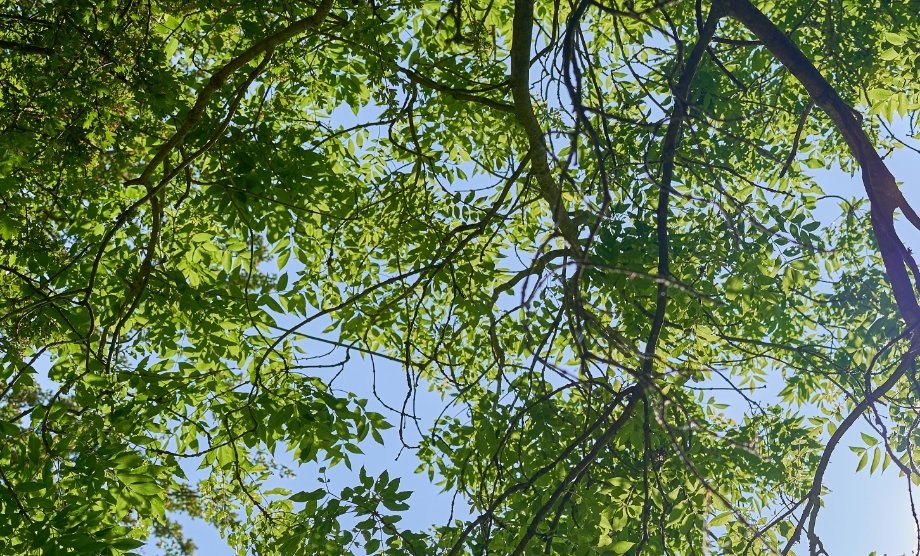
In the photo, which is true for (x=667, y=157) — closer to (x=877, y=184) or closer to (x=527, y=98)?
(x=877, y=184)

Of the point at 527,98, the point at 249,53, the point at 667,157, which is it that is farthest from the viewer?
the point at 249,53

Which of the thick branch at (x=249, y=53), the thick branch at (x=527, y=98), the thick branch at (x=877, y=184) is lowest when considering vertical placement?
the thick branch at (x=877, y=184)


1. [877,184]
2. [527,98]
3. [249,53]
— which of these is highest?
[249,53]

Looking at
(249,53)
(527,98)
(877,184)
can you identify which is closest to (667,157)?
(877,184)

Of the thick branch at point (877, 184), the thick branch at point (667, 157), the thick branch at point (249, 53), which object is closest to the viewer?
the thick branch at point (667, 157)

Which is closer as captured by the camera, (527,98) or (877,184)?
(877,184)

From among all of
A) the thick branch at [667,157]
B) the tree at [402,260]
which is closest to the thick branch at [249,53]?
the tree at [402,260]

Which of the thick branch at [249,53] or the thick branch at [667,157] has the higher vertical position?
the thick branch at [249,53]

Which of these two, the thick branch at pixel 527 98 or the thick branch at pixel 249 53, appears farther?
the thick branch at pixel 249 53

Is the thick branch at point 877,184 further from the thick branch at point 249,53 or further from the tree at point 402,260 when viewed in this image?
the thick branch at point 249,53

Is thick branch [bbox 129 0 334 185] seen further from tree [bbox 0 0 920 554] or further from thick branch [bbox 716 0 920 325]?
thick branch [bbox 716 0 920 325]

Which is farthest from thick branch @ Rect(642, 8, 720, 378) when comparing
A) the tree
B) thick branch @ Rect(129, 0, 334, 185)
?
thick branch @ Rect(129, 0, 334, 185)

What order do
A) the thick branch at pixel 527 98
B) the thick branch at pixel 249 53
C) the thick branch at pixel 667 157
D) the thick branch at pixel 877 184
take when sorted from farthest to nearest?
the thick branch at pixel 249 53 < the thick branch at pixel 527 98 < the thick branch at pixel 877 184 < the thick branch at pixel 667 157

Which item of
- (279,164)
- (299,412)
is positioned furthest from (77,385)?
(279,164)
